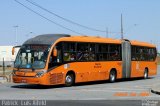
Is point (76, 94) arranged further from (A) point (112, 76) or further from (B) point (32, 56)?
(A) point (112, 76)

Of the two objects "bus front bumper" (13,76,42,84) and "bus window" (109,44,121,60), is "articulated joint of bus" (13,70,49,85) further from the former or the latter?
"bus window" (109,44,121,60)

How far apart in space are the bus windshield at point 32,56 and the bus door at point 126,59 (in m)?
9.33

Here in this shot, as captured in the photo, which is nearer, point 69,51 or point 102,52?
point 69,51

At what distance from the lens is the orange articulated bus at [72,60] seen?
24.8 m

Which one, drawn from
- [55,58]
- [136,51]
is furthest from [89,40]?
[136,51]

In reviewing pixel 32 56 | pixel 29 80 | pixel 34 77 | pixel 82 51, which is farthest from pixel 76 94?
pixel 82 51

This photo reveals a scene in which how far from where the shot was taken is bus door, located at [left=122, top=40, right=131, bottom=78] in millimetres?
33062

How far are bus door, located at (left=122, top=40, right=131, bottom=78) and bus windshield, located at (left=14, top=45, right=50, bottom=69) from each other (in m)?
9.33

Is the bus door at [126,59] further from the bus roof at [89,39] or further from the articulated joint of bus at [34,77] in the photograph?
the articulated joint of bus at [34,77]

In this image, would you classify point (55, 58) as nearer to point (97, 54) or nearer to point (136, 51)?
point (97, 54)

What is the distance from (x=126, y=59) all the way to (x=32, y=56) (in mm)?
10076

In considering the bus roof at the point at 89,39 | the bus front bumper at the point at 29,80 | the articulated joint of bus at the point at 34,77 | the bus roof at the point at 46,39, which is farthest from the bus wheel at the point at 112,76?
the bus front bumper at the point at 29,80

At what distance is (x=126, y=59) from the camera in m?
33.3

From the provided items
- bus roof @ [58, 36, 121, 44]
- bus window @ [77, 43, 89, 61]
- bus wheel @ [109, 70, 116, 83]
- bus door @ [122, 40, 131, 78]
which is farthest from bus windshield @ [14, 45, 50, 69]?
bus door @ [122, 40, 131, 78]
